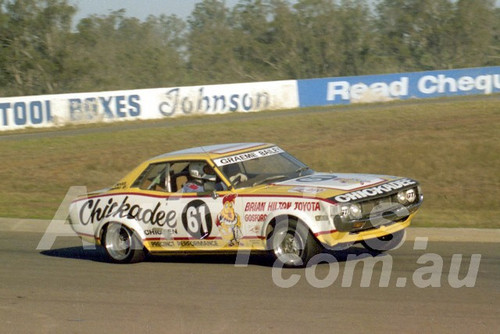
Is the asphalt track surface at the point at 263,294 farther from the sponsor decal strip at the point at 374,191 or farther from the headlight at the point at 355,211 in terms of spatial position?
the sponsor decal strip at the point at 374,191

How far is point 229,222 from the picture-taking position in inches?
370

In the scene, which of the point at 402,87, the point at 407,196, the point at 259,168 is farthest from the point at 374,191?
the point at 402,87

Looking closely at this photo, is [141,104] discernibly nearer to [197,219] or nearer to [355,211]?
[197,219]

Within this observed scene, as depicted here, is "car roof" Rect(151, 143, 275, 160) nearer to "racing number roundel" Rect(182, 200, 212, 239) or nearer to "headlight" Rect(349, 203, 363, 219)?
"racing number roundel" Rect(182, 200, 212, 239)

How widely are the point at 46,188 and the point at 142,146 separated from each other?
5672 mm

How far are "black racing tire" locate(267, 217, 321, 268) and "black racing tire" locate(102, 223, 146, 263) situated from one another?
6.43ft

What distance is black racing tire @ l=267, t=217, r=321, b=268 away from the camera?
8805 millimetres

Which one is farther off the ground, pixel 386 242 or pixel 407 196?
pixel 407 196

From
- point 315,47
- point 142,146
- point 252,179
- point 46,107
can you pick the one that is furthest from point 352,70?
point 252,179

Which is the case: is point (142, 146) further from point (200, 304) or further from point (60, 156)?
point (200, 304)

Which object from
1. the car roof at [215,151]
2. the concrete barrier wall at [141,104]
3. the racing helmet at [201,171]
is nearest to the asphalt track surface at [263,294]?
the racing helmet at [201,171]

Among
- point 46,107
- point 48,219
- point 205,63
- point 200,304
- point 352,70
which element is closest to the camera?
point 200,304

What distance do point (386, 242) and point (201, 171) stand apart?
239 cm

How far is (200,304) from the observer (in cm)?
775
